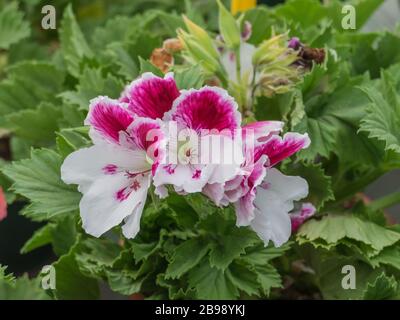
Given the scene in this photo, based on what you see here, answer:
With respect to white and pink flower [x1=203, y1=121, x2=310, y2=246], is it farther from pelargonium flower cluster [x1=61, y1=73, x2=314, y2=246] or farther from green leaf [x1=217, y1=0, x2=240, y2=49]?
green leaf [x1=217, y1=0, x2=240, y2=49]

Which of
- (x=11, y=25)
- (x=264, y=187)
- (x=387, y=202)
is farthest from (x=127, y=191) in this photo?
(x=11, y=25)

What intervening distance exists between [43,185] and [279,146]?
0.22 metres

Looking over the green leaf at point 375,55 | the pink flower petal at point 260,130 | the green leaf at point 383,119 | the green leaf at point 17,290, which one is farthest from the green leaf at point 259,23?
the green leaf at point 17,290

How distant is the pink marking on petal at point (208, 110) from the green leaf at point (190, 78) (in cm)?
7

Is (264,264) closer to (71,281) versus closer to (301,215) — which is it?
(301,215)

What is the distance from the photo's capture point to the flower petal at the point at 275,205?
0.60 m

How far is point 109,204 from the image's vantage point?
60 cm

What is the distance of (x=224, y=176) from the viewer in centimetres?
56

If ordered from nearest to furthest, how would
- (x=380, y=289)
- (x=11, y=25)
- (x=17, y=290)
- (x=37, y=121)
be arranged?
(x=17, y=290) < (x=380, y=289) < (x=37, y=121) < (x=11, y=25)

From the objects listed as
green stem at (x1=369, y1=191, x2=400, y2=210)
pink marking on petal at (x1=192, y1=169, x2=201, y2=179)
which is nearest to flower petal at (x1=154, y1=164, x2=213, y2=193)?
pink marking on petal at (x1=192, y1=169, x2=201, y2=179)

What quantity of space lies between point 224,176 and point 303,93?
0.23 metres

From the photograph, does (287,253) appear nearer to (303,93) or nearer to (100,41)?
(303,93)

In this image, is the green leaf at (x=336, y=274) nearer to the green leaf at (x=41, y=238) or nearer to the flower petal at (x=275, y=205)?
the flower petal at (x=275, y=205)
